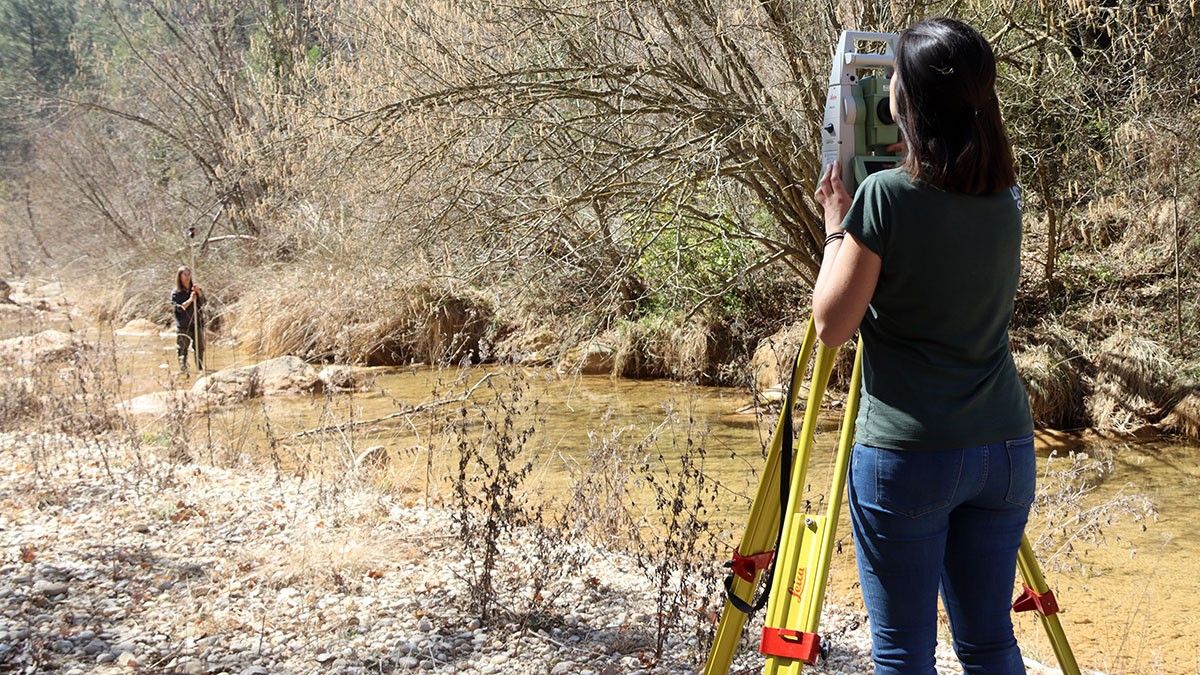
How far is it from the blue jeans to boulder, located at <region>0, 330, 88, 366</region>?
6.92 metres

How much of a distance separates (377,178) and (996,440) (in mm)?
7997

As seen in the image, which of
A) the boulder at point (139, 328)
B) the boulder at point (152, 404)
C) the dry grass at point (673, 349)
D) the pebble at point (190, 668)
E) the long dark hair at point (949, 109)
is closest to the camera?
the long dark hair at point (949, 109)

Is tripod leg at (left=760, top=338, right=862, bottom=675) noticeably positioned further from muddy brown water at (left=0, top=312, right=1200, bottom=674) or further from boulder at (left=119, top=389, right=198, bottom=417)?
boulder at (left=119, top=389, right=198, bottom=417)

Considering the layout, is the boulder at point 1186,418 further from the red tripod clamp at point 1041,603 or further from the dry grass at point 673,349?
the red tripod clamp at point 1041,603

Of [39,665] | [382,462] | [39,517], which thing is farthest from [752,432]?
[39,665]

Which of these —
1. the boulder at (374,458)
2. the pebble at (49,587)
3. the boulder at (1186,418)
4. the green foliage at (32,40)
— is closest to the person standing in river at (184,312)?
the boulder at (374,458)

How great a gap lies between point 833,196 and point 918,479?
20.9 inches

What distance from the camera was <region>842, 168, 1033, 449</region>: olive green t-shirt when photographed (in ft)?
5.50

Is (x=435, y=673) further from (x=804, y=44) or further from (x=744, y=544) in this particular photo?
(x=804, y=44)

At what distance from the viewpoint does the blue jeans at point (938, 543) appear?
68.1 inches

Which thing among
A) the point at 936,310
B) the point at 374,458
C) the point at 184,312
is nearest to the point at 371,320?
the point at 184,312

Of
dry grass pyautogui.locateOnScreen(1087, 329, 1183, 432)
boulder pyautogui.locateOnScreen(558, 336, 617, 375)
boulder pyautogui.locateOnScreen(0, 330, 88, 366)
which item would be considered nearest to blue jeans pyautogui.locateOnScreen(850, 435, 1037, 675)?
boulder pyautogui.locateOnScreen(0, 330, 88, 366)

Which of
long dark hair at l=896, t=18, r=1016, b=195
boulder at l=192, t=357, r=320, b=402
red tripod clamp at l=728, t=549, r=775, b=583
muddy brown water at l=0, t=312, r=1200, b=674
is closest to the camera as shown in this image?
long dark hair at l=896, t=18, r=1016, b=195

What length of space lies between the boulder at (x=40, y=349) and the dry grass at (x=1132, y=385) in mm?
8659
